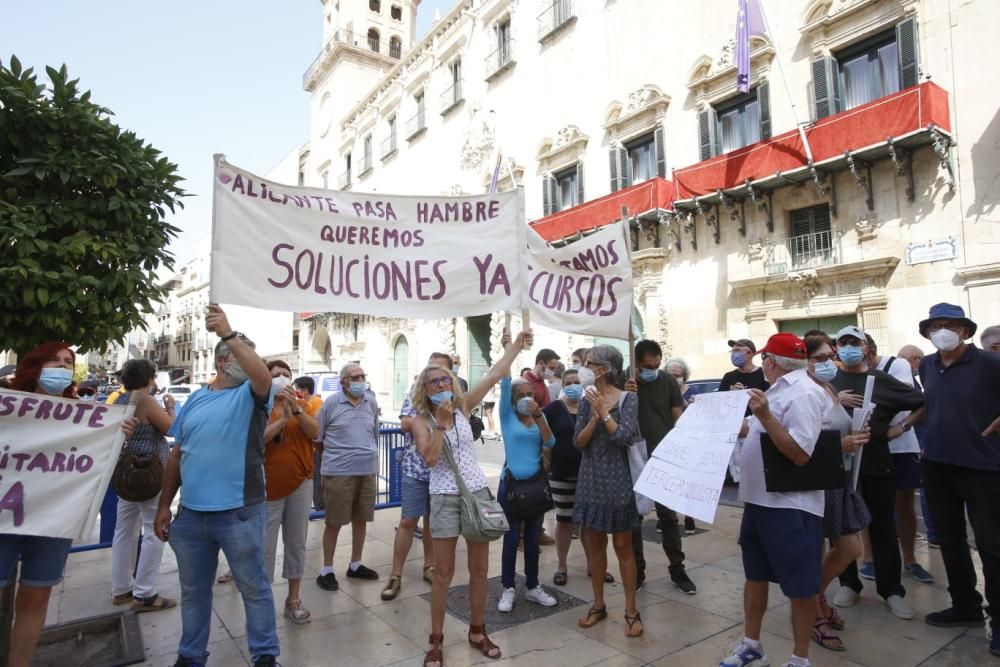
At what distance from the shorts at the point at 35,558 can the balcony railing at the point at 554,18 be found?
20.6m

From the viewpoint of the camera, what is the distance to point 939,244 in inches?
430

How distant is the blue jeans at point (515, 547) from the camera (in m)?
4.34

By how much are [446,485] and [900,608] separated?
324 centimetres

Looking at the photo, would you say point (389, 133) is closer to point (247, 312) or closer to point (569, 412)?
point (247, 312)

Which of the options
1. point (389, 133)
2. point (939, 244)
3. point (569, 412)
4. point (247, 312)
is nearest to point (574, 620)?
point (569, 412)

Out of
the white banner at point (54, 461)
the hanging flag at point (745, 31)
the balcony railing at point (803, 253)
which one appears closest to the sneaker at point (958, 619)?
the white banner at point (54, 461)

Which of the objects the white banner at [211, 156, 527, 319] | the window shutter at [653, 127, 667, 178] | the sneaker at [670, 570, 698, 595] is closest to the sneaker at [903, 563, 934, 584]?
the sneaker at [670, 570, 698, 595]

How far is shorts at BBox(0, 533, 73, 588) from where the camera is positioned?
286 cm

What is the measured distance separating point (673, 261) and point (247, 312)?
122 ft

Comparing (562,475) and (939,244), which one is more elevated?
(939,244)

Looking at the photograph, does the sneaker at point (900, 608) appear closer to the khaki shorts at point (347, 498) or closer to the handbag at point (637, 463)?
the handbag at point (637, 463)

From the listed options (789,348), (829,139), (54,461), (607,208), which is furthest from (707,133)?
(54,461)

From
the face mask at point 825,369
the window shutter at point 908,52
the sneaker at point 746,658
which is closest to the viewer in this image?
the sneaker at point 746,658

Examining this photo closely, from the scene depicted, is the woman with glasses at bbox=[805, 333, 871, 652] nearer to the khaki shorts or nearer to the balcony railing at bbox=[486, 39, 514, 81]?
the khaki shorts
